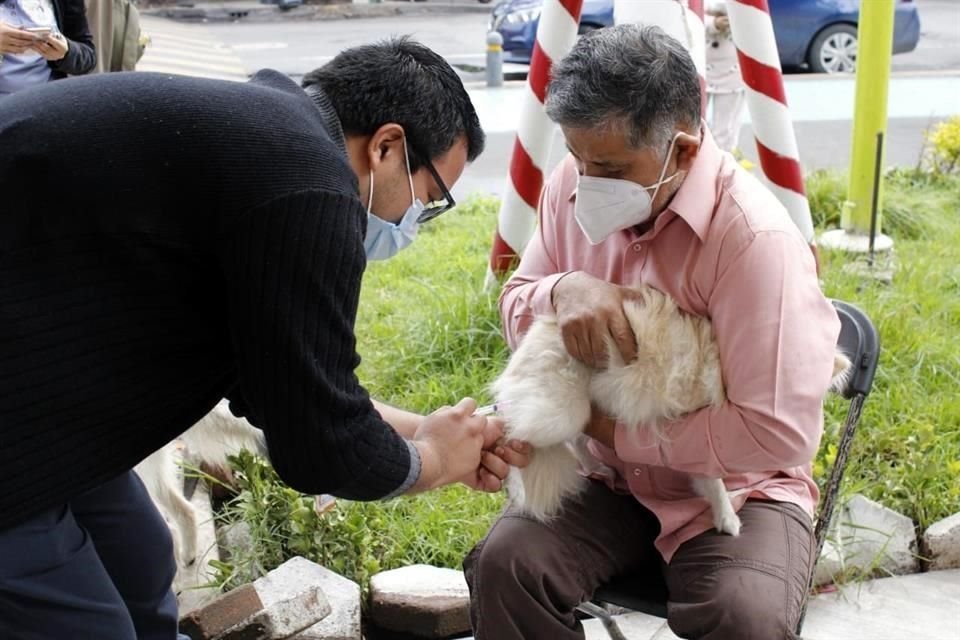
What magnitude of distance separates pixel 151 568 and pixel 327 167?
113 cm

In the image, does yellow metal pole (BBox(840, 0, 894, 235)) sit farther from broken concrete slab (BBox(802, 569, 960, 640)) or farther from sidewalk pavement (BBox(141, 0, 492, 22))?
sidewalk pavement (BBox(141, 0, 492, 22))

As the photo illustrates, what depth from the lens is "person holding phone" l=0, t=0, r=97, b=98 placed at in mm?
4184

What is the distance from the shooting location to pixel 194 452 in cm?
344

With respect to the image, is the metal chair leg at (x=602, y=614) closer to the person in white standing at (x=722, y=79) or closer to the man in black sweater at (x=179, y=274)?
the man in black sweater at (x=179, y=274)

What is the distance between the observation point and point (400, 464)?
1948 mm

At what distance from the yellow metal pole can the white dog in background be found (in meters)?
3.47

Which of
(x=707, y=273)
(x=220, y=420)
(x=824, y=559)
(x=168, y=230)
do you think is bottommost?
(x=824, y=559)

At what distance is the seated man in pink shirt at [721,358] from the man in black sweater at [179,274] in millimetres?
398

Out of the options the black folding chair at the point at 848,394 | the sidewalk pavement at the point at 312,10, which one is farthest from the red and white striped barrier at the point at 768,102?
the sidewalk pavement at the point at 312,10

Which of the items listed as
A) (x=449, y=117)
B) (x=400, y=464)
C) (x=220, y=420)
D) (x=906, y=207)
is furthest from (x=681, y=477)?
(x=906, y=207)

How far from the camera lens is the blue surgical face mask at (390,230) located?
203 cm

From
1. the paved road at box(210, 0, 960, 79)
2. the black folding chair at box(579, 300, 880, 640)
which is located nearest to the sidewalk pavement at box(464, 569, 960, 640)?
the black folding chair at box(579, 300, 880, 640)

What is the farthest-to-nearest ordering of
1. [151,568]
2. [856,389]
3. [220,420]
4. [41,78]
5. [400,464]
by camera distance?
[41,78] < [220,420] < [856,389] < [151,568] < [400,464]

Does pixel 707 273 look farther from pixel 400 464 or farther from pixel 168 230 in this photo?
pixel 168 230
